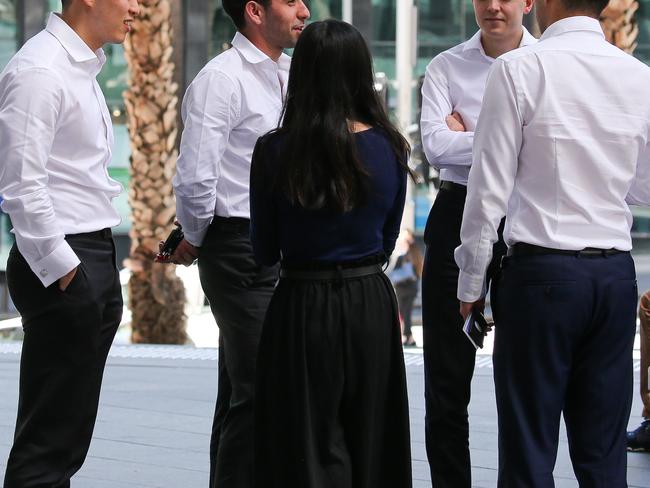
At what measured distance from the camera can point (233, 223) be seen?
4137 millimetres

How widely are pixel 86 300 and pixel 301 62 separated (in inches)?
36.5

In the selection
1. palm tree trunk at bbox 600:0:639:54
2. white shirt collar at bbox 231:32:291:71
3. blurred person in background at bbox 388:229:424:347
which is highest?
white shirt collar at bbox 231:32:291:71

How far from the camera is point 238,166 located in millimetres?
4156

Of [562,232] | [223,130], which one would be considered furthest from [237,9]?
[562,232]

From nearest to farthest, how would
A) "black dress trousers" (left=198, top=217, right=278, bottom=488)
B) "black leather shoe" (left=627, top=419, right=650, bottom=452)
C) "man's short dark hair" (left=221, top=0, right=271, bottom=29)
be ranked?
"black dress trousers" (left=198, top=217, right=278, bottom=488) → "man's short dark hair" (left=221, top=0, right=271, bottom=29) → "black leather shoe" (left=627, top=419, right=650, bottom=452)

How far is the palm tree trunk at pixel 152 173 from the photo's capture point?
1022cm

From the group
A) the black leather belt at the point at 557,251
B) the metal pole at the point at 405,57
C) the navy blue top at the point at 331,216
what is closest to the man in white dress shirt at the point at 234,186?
the navy blue top at the point at 331,216

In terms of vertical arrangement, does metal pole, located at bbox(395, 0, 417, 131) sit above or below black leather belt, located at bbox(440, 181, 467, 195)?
below

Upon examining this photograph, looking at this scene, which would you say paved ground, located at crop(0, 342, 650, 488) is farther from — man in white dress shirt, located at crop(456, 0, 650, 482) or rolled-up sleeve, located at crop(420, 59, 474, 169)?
man in white dress shirt, located at crop(456, 0, 650, 482)

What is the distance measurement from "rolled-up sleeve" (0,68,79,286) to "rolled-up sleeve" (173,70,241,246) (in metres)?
0.66

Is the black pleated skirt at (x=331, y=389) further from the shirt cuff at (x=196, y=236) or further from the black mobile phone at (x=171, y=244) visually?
the black mobile phone at (x=171, y=244)

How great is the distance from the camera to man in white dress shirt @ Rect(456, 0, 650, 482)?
3.13 meters

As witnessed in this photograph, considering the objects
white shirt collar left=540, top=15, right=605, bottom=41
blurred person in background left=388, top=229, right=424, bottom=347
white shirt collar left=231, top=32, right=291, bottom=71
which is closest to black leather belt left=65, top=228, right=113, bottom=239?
white shirt collar left=231, top=32, right=291, bottom=71

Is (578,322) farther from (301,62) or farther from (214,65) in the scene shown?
(214,65)
